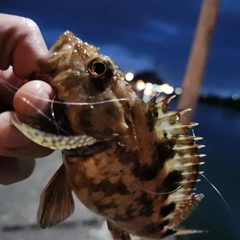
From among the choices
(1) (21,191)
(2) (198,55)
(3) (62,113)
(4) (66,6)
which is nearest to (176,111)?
(3) (62,113)

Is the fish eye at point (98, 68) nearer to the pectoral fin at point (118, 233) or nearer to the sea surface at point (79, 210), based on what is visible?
the pectoral fin at point (118, 233)

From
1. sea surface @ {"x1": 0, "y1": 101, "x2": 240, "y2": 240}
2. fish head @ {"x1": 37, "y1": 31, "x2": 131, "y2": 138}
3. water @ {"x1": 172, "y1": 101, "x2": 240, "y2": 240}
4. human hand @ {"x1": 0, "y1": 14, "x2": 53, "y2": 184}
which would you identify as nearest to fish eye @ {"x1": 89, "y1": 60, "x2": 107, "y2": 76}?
fish head @ {"x1": 37, "y1": 31, "x2": 131, "y2": 138}

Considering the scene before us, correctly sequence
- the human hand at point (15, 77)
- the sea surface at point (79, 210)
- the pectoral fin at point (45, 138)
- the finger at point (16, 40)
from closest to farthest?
the pectoral fin at point (45, 138)
the human hand at point (15, 77)
the finger at point (16, 40)
the sea surface at point (79, 210)

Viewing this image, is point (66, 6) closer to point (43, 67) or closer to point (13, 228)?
point (13, 228)

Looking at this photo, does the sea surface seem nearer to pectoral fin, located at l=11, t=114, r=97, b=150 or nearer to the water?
the water

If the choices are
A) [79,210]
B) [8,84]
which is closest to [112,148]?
[8,84]

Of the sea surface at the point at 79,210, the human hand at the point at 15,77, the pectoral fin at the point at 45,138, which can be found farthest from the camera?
the sea surface at the point at 79,210

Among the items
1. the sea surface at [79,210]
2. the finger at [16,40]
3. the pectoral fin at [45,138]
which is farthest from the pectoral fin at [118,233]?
the sea surface at [79,210]
